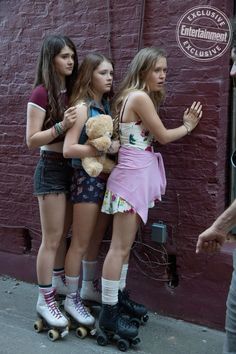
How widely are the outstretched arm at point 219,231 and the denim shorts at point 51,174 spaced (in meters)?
1.47

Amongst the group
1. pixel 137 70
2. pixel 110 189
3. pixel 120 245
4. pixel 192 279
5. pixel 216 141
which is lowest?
pixel 192 279

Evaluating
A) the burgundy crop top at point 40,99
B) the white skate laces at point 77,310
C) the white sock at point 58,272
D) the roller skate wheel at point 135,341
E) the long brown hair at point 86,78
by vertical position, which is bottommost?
the roller skate wheel at point 135,341

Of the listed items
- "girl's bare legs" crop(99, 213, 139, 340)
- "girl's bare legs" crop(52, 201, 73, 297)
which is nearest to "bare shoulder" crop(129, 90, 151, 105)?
"girl's bare legs" crop(99, 213, 139, 340)

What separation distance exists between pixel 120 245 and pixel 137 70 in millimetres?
1234

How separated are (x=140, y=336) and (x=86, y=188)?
116cm

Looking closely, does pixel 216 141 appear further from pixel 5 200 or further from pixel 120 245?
pixel 5 200

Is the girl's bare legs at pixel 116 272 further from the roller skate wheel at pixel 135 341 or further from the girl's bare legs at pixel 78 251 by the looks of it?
the girl's bare legs at pixel 78 251

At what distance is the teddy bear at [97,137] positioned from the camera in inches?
152

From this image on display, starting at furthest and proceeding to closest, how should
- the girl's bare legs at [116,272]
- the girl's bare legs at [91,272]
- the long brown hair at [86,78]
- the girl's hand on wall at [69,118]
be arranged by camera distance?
the girl's bare legs at [91,272] → the long brown hair at [86,78] → the girl's bare legs at [116,272] → the girl's hand on wall at [69,118]

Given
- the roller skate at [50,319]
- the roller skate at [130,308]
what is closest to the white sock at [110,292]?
the roller skate at [130,308]

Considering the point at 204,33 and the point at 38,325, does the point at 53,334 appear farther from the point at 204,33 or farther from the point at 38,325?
the point at 204,33

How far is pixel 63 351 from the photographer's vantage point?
3.94 meters

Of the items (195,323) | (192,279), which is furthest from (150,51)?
(195,323)

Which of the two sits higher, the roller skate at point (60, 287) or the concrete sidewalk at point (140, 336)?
the roller skate at point (60, 287)
